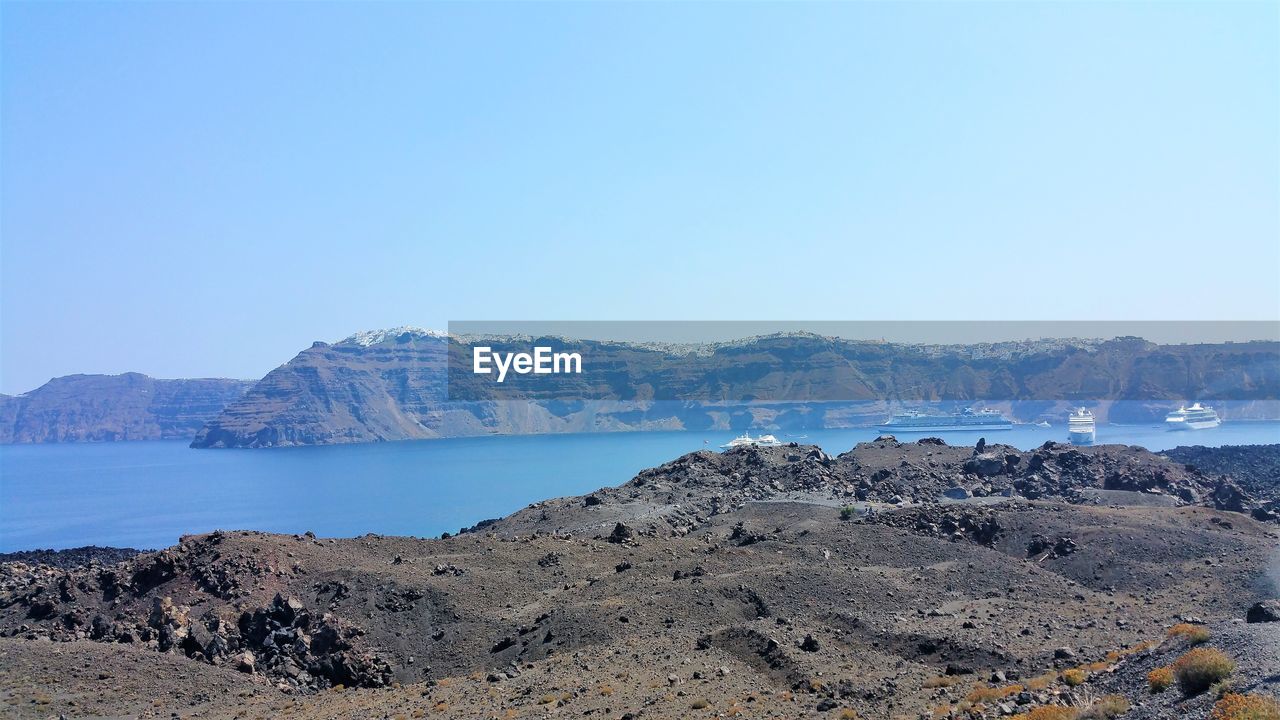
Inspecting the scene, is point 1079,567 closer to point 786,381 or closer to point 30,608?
point 30,608

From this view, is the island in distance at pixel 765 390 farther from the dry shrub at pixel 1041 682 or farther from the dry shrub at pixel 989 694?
the dry shrub at pixel 989 694

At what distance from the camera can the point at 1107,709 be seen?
10.2m

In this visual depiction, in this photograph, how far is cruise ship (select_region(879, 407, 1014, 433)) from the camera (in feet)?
A: 417

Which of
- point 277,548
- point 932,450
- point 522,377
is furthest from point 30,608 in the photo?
point 522,377

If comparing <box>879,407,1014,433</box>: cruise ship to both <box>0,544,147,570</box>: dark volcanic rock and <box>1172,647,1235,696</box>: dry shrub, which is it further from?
<box>1172,647,1235,696</box>: dry shrub

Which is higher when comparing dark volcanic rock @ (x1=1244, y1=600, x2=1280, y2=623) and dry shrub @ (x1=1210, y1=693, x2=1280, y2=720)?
dry shrub @ (x1=1210, y1=693, x2=1280, y2=720)

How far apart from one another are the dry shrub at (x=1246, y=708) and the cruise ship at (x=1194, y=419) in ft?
395

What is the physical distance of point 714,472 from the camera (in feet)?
139

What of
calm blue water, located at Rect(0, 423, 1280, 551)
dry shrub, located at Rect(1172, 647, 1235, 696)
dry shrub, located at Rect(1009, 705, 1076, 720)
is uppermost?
dry shrub, located at Rect(1172, 647, 1235, 696)

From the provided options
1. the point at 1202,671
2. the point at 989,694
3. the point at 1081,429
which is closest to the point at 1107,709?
the point at 1202,671

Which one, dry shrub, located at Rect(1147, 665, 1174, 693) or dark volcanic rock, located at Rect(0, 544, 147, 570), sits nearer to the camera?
dry shrub, located at Rect(1147, 665, 1174, 693)

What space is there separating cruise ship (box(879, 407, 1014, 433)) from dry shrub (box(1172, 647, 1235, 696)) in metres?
120

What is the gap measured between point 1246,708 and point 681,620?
12003 millimetres

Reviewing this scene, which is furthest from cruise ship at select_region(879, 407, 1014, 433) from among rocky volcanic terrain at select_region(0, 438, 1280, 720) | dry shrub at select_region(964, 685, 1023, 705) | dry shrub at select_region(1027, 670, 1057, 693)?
dry shrub at select_region(964, 685, 1023, 705)
